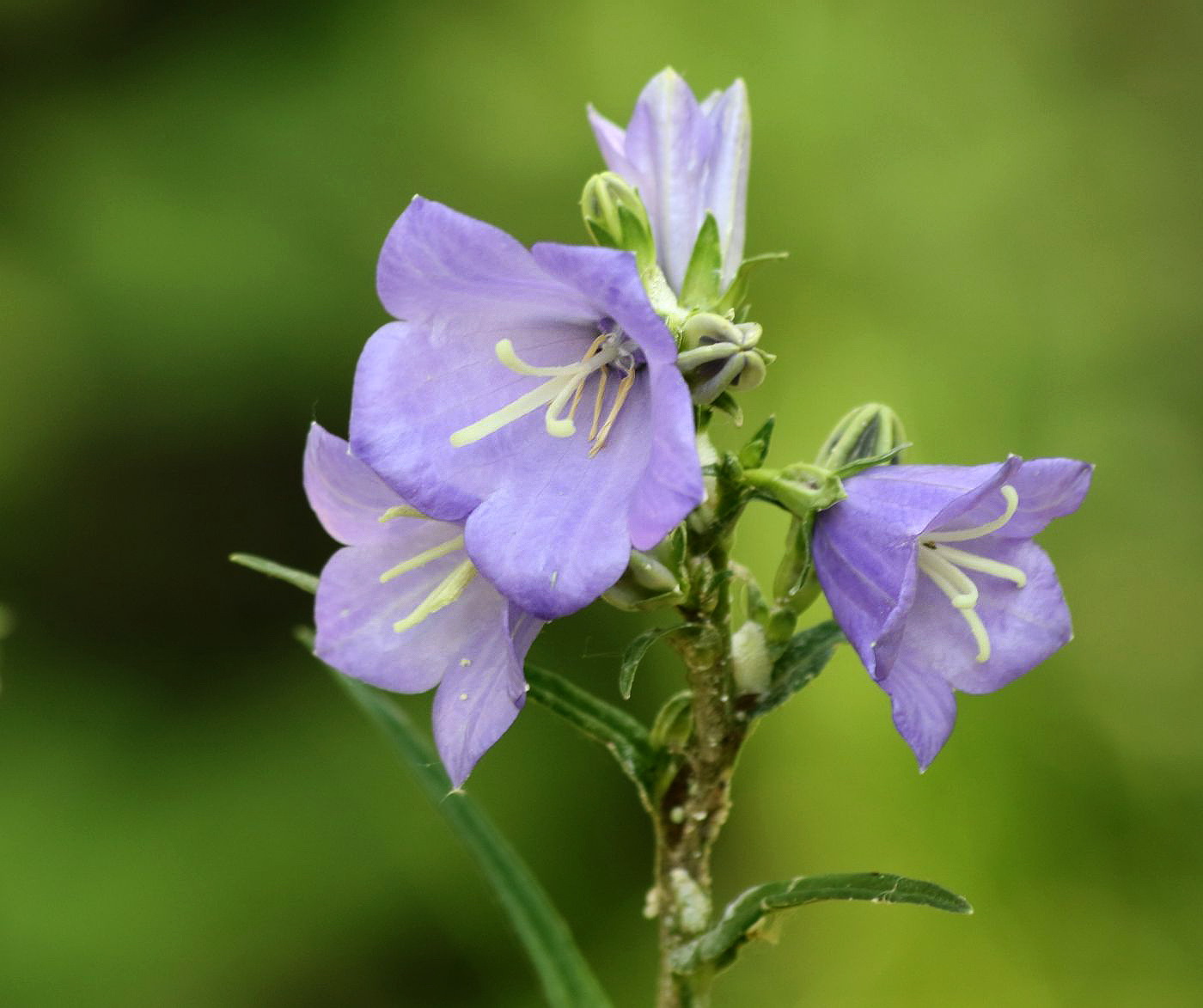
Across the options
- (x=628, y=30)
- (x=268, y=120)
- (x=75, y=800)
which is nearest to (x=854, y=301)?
(x=628, y=30)

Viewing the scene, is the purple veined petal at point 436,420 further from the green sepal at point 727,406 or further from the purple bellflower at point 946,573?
the purple bellflower at point 946,573

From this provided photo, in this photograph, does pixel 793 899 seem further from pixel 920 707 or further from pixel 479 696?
pixel 479 696

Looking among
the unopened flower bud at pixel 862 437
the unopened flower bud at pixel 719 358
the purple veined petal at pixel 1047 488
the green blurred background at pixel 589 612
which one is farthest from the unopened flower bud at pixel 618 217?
the green blurred background at pixel 589 612

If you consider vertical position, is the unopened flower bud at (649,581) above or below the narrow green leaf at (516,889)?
above

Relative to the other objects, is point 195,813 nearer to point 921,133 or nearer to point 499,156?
point 499,156

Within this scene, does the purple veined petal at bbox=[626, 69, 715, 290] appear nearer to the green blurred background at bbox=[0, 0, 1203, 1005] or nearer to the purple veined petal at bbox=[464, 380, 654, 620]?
the purple veined petal at bbox=[464, 380, 654, 620]

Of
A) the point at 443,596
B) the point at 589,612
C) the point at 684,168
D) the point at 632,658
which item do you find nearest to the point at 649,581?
the point at 632,658
